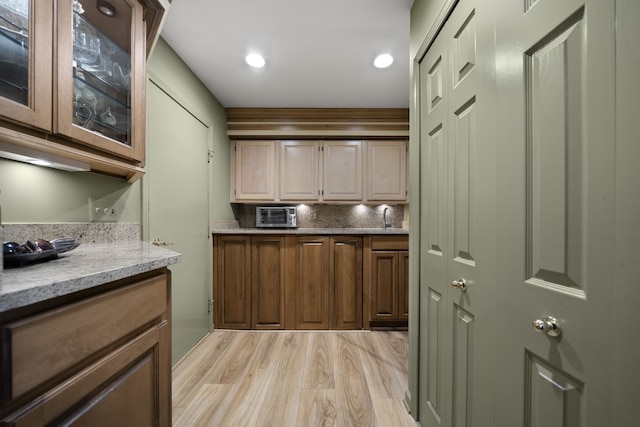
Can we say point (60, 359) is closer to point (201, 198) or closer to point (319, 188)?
point (201, 198)

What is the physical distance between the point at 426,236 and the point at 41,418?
1.45m

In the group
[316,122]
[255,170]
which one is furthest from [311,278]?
[316,122]

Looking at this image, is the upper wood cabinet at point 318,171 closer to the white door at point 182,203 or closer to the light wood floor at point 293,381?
the white door at point 182,203

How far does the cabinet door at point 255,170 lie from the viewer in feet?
10.6

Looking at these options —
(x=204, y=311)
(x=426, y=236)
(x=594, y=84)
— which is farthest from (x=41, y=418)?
(x=204, y=311)

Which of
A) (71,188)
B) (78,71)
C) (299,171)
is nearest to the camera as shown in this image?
(78,71)

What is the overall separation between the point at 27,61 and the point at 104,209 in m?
0.80

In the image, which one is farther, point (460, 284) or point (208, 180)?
point (208, 180)

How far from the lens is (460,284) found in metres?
1.03

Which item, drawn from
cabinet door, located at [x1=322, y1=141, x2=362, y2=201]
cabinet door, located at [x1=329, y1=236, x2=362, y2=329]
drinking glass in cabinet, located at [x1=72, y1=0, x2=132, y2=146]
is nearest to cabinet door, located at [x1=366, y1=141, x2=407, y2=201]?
cabinet door, located at [x1=322, y1=141, x2=362, y2=201]

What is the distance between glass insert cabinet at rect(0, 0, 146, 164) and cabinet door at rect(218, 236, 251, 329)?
157cm

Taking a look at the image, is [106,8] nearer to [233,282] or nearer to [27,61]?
[27,61]

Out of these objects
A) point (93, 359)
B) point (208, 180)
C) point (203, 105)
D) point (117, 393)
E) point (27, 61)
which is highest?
point (203, 105)

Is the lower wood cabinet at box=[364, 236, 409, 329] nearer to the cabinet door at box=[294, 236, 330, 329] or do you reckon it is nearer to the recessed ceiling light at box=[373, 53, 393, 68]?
the cabinet door at box=[294, 236, 330, 329]
